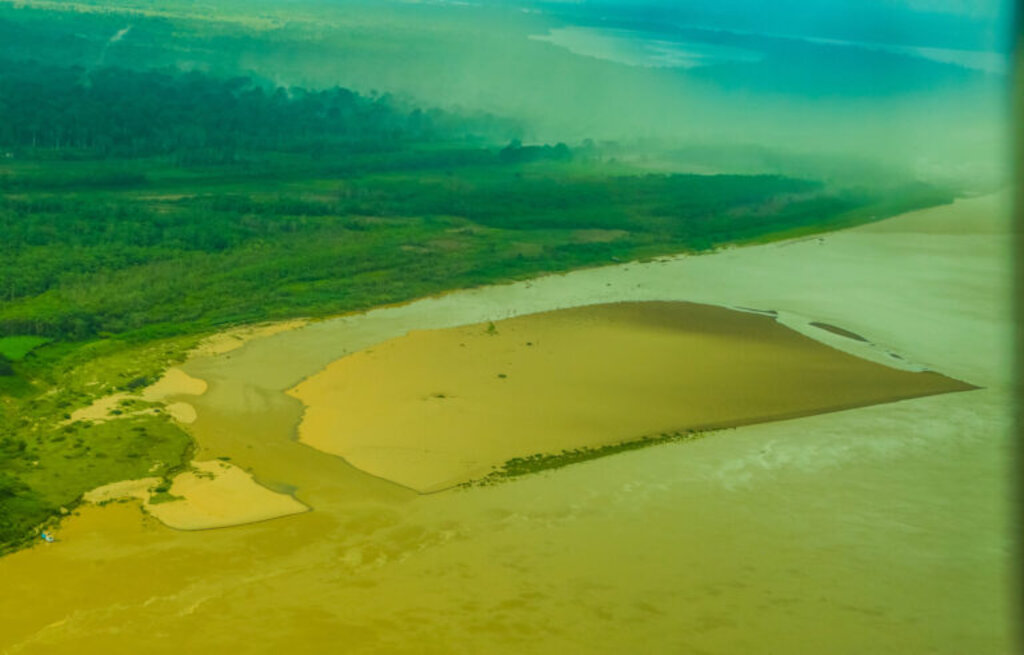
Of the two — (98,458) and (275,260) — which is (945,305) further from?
(98,458)

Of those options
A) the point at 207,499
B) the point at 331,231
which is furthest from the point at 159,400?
the point at 331,231

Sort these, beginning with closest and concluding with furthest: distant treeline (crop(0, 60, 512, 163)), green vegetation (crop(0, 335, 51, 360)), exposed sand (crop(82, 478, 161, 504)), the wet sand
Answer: the wet sand, exposed sand (crop(82, 478, 161, 504)), green vegetation (crop(0, 335, 51, 360)), distant treeline (crop(0, 60, 512, 163))

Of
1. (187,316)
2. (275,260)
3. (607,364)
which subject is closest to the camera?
(607,364)

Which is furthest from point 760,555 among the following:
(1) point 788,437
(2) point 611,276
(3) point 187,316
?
(2) point 611,276

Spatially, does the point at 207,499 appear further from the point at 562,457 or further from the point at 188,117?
the point at 188,117

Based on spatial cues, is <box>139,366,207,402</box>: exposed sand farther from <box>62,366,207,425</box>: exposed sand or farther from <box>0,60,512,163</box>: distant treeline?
<box>0,60,512,163</box>: distant treeline

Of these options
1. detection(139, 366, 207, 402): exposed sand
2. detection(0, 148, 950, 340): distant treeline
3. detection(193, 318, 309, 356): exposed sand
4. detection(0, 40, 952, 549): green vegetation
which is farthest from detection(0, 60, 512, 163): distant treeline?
detection(139, 366, 207, 402): exposed sand
